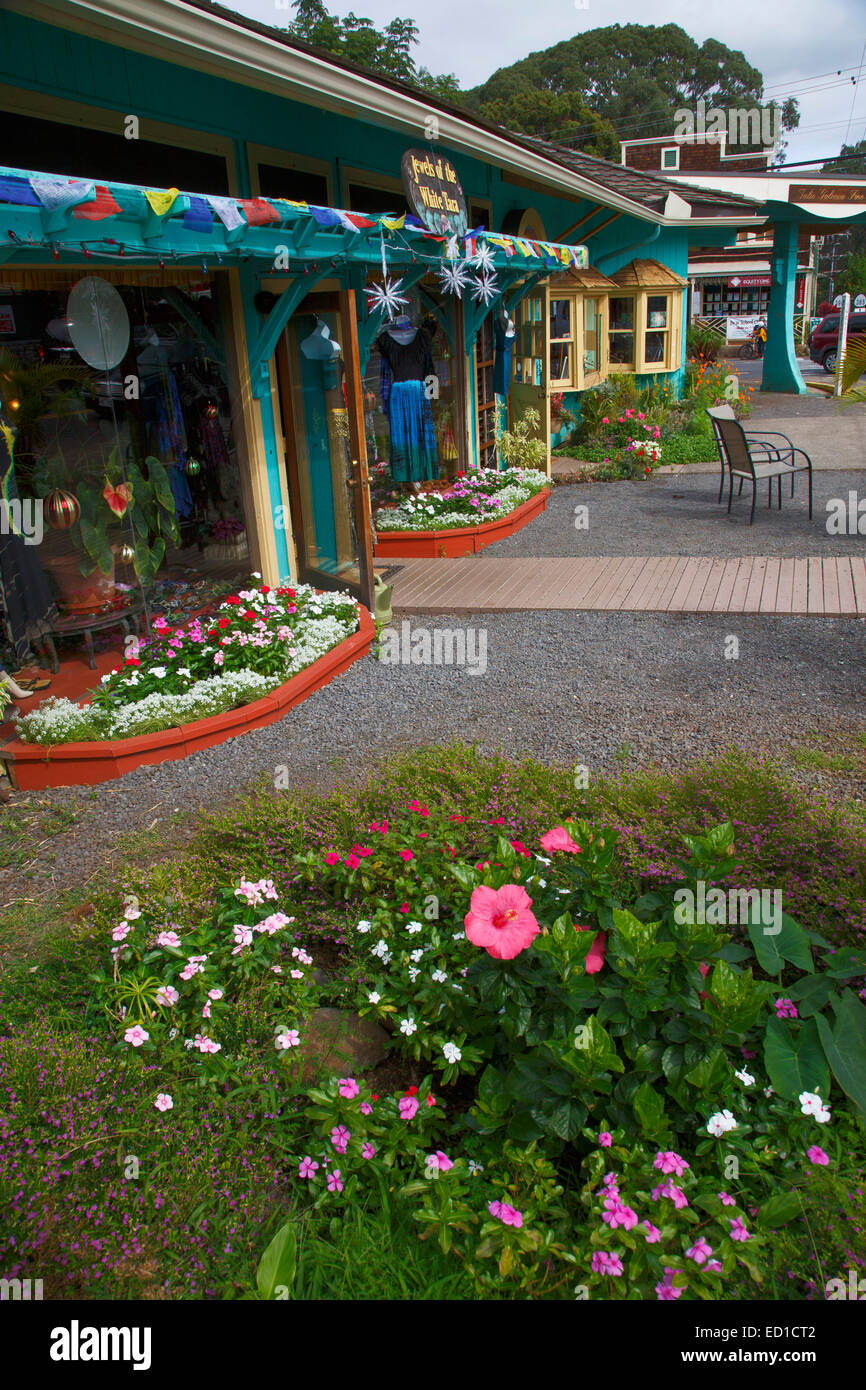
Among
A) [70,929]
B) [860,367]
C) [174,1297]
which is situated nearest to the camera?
[174,1297]

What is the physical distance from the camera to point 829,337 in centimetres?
2884

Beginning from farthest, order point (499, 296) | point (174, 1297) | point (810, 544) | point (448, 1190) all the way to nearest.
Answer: point (499, 296)
point (810, 544)
point (448, 1190)
point (174, 1297)

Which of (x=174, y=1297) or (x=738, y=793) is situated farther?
(x=738, y=793)

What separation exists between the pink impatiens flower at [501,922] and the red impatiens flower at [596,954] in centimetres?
24

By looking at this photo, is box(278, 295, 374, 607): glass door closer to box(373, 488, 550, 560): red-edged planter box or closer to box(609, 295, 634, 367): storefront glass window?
box(373, 488, 550, 560): red-edged planter box

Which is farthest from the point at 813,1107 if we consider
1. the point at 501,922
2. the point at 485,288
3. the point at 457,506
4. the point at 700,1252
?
the point at 485,288

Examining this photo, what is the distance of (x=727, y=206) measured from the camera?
1731cm

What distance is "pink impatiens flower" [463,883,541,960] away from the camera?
258 centimetres

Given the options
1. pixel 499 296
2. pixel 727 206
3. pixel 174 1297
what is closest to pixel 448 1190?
pixel 174 1297

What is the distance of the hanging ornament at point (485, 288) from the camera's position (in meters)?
9.56

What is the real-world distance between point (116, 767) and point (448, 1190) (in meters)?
3.27

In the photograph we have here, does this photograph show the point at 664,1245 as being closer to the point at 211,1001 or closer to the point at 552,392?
the point at 211,1001

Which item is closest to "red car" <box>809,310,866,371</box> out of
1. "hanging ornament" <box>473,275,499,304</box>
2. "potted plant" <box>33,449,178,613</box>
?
"hanging ornament" <box>473,275,499,304</box>

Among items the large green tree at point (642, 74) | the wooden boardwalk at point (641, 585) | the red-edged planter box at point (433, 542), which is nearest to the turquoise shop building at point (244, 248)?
the red-edged planter box at point (433, 542)
